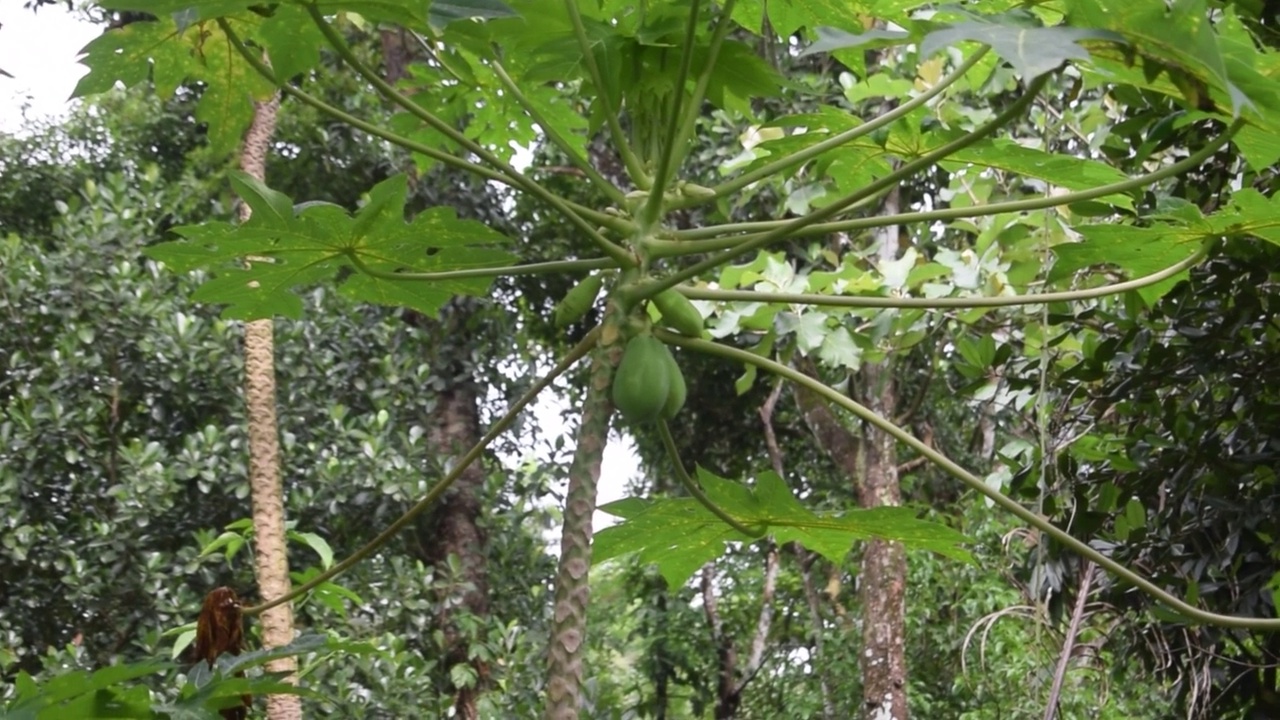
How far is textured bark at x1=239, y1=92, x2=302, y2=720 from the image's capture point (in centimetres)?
133

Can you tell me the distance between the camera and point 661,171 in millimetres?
844

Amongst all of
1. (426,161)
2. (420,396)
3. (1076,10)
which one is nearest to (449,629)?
(420,396)

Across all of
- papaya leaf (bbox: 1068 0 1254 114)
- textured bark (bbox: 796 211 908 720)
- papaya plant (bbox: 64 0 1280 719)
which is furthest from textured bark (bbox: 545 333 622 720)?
textured bark (bbox: 796 211 908 720)

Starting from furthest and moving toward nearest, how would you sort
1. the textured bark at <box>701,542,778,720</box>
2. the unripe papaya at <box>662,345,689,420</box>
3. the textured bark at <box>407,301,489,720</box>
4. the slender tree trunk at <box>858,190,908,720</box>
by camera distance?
the textured bark at <box>701,542,778,720</box>
the textured bark at <box>407,301,489,720</box>
the slender tree trunk at <box>858,190,908,720</box>
the unripe papaya at <box>662,345,689,420</box>

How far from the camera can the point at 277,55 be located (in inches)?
37.5

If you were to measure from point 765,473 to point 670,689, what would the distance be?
695 cm

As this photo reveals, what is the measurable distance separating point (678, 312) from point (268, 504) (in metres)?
0.77

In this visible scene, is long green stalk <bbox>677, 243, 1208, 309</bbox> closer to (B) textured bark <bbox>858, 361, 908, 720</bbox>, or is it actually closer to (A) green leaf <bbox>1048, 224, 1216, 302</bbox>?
(A) green leaf <bbox>1048, 224, 1216, 302</bbox>

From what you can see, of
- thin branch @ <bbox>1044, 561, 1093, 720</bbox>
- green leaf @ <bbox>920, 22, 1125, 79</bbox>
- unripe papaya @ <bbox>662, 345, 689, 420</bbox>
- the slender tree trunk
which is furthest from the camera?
the slender tree trunk

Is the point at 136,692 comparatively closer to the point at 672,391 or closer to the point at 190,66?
the point at 672,391

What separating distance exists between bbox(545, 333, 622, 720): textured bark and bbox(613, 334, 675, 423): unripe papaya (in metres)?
0.02

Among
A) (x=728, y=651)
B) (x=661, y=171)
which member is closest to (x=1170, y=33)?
(x=661, y=171)

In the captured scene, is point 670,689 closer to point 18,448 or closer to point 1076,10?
point 18,448

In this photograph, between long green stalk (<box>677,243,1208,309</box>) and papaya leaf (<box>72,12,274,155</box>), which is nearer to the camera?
long green stalk (<box>677,243,1208,309</box>)
